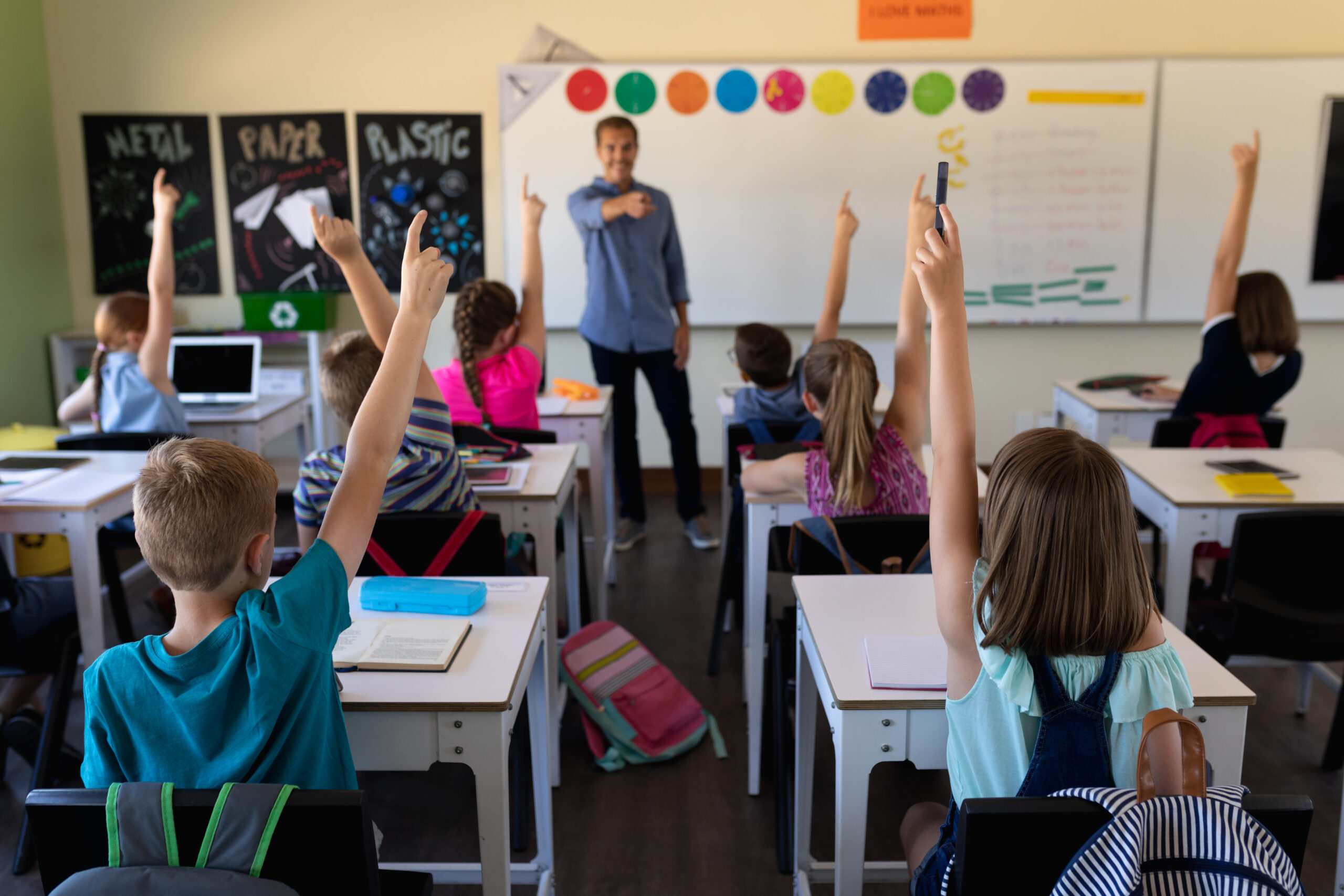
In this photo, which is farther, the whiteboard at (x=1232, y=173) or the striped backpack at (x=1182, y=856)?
the whiteboard at (x=1232, y=173)

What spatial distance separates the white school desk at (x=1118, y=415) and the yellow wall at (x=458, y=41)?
161cm

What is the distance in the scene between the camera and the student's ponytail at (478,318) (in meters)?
2.71

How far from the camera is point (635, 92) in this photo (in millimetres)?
4742

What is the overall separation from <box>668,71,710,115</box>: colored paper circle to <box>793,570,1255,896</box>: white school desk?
356 centimetres

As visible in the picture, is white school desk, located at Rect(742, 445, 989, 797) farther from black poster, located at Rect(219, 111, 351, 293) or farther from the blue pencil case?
black poster, located at Rect(219, 111, 351, 293)

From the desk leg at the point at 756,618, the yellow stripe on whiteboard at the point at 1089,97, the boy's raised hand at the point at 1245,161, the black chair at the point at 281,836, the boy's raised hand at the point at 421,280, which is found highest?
the yellow stripe on whiteboard at the point at 1089,97

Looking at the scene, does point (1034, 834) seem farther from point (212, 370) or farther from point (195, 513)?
point (212, 370)

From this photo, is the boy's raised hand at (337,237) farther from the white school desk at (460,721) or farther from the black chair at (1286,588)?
the black chair at (1286,588)

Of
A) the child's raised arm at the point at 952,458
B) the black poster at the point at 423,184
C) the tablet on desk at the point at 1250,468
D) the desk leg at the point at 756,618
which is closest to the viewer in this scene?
the child's raised arm at the point at 952,458

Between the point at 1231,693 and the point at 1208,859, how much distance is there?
54 centimetres

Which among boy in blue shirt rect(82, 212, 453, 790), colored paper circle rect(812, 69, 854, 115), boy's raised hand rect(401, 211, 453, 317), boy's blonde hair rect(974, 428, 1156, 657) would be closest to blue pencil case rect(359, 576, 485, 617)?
boy in blue shirt rect(82, 212, 453, 790)

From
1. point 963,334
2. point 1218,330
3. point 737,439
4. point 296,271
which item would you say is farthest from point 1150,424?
point 296,271

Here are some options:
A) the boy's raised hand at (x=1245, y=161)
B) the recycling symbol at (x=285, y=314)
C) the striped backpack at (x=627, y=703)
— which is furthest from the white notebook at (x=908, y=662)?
the recycling symbol at (x=285, y=314)

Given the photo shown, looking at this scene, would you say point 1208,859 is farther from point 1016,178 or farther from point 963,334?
point 1016,178
